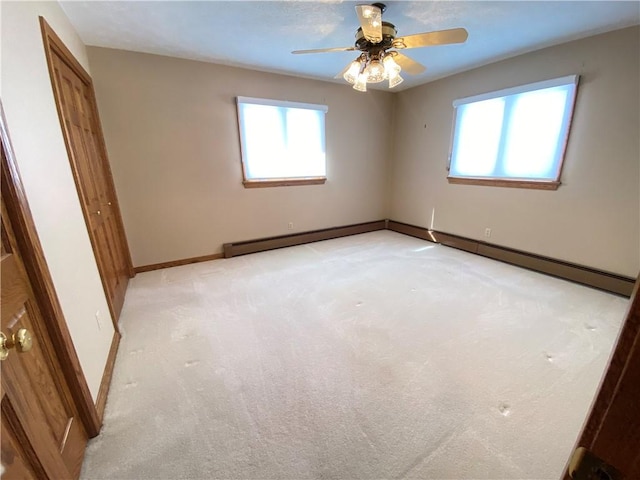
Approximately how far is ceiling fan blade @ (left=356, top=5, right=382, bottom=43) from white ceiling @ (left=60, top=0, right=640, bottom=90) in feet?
0.97

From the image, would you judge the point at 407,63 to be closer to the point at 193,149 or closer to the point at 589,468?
the point at 193,149

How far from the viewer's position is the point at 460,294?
2.71m

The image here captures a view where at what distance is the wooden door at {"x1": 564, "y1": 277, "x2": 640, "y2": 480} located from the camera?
0.34 meters

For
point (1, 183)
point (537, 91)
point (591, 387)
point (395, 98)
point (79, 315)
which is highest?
point (395, 98)

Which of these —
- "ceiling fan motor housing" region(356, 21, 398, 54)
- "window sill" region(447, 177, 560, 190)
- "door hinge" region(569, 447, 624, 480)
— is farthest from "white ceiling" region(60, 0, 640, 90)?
"door hinge" region(569, 447, 624, 480)

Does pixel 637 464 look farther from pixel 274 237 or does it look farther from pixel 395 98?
pixel 395 98

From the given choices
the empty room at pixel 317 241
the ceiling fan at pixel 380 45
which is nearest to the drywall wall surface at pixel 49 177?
the empty room at pixel 317 241

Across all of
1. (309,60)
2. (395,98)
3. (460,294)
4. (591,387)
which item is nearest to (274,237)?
(309,60)

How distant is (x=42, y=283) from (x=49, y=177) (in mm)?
644

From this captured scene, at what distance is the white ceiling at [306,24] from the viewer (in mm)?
2070

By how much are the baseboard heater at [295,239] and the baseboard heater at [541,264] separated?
921 millimetres

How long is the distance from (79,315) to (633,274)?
14.1ft

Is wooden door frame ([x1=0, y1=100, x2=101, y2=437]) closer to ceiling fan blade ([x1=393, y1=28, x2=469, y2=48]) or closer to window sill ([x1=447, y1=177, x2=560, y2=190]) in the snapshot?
ceiling fan blade ([x1=393, y1=28, x2=469, y2=48])

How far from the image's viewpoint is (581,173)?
2.81 meters
